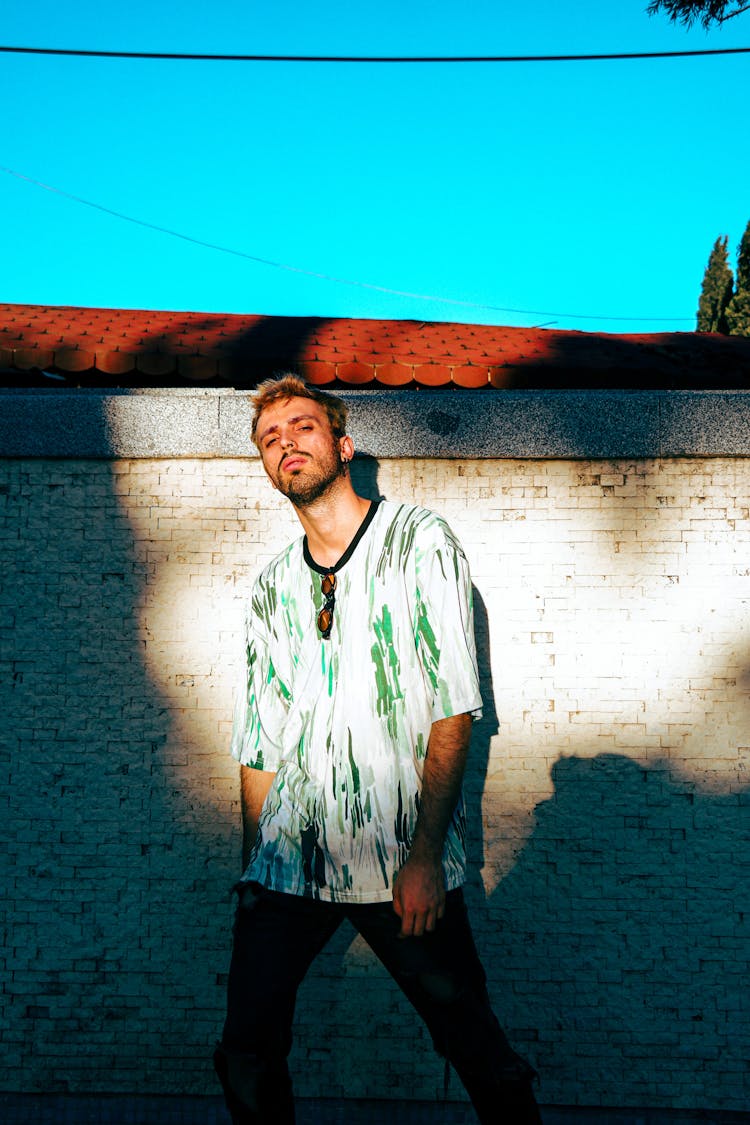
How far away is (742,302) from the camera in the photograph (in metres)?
14.8

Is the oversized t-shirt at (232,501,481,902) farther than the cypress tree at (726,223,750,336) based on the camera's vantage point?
No

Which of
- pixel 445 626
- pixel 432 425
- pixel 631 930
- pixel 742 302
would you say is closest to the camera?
pixel 445 626

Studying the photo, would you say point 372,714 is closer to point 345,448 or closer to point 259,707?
point 259,707

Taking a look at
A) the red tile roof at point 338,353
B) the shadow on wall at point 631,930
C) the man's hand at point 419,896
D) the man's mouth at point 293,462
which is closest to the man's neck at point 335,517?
the man's mouth at point 293,462

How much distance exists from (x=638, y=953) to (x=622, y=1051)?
1.15ft

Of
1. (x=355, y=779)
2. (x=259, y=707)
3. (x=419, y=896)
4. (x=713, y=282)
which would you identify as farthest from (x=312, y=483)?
(x=713, y=282)

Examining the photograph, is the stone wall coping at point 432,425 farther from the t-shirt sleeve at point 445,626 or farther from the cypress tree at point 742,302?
the cypress tree at point 742,302

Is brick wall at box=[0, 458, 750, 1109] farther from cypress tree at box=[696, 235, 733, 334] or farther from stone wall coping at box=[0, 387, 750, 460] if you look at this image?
cypress tree at box=[696, 235, 733, 334]

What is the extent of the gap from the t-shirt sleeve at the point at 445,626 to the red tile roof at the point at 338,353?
2.05 m

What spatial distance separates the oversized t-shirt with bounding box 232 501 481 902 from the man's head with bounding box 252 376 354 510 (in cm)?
19

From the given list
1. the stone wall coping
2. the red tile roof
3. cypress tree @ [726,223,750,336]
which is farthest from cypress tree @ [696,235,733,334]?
the stone wall coping

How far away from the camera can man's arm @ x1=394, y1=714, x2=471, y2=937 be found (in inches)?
86.7

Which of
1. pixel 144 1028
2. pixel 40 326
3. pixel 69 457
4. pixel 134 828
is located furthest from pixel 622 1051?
pixel 40 326

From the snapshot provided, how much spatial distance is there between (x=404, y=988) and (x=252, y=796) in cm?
64
